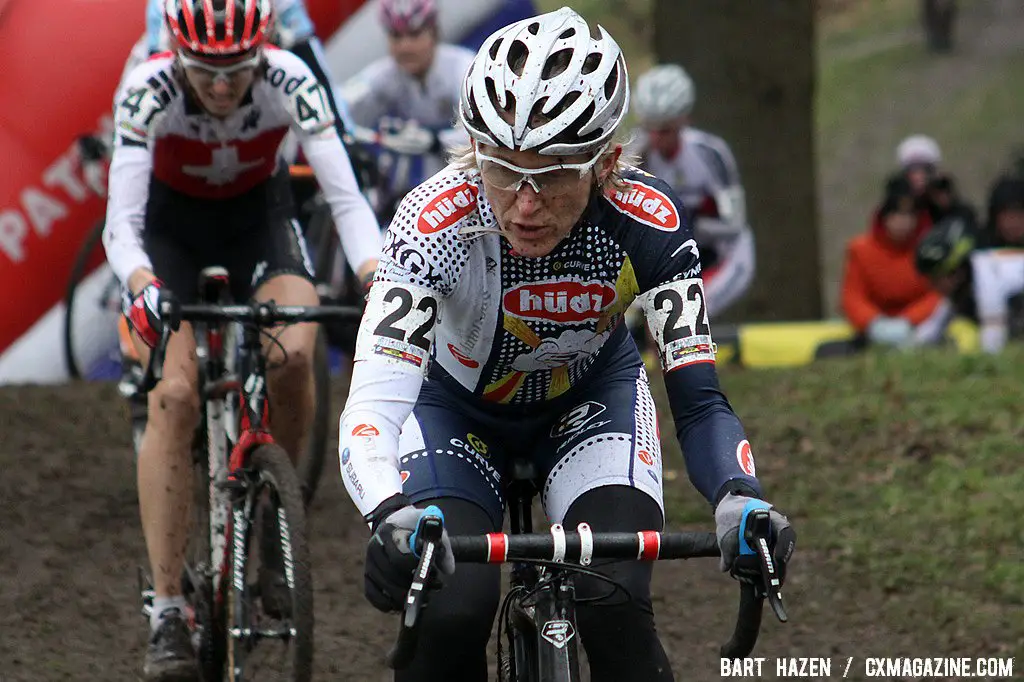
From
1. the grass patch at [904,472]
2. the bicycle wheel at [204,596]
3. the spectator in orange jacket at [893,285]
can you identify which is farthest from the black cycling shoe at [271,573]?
the spectator in orange jacket at [893,285]

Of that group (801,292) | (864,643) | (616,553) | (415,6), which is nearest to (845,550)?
(864,643)

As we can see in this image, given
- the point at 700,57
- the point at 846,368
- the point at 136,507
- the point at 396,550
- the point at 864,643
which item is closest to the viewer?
the point at 396,550

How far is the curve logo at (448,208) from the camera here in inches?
142

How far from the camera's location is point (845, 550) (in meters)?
6.85

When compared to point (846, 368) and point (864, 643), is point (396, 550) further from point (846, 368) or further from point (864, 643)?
point (846, 368)

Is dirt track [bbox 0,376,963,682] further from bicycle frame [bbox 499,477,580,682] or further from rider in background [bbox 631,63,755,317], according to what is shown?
rider in background [bbox 631,63,755,317]

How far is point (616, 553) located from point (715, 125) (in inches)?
369

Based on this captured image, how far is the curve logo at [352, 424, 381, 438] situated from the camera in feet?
11.3

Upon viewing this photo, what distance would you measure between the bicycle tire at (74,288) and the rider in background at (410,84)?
185 centimetres

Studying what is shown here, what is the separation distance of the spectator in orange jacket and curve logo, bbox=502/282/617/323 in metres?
7.49

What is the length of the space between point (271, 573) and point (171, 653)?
0.42 m

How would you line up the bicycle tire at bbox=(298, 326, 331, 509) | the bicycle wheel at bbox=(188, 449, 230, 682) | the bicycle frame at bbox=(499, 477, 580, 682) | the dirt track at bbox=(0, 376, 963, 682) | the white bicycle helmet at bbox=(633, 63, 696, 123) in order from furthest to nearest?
the white bicycle helmet at bbox=(633, 63, 696, 123) < the bicycle tire at bbox=(298, 326, 331, 509) < the dirt track at bbox=(0, 376, 963, 682) < the bicycle wheel at bbox=(188, 449, 230, 682) < the bicycle frame at bbox=(499, 477, 580, 682)

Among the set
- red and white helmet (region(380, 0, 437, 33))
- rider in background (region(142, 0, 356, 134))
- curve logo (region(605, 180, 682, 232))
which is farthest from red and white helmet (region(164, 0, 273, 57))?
red and white helmet (region(380, 0, 437, 33))

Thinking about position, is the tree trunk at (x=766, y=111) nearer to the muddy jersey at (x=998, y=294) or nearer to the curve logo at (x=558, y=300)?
the muddy jersey at (x=998, y=294)
